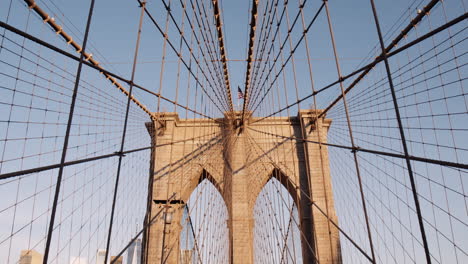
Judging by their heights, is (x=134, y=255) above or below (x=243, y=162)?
below

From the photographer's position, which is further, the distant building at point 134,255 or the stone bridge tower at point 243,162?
the distant building at point 134,255

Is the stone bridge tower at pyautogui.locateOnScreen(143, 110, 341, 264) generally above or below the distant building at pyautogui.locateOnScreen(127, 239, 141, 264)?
above

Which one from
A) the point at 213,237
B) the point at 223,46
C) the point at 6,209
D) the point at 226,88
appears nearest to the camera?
the point at 6,209

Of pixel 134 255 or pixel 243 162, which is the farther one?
pixel 134 255

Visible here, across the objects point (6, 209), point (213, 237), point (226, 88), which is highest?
point (226, 88)

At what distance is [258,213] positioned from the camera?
505 inches

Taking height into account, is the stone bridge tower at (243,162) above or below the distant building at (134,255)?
above

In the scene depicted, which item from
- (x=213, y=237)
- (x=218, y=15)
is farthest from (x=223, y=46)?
(x=213, y=237)

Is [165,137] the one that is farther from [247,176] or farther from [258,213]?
[258,213]

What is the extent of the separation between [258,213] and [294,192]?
1629 millimetres

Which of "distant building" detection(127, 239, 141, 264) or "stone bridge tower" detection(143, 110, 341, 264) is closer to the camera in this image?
"stone bridge tower" detection(143, 110, 341, 264)

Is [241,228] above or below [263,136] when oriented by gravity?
below

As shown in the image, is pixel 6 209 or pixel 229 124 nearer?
pixel 6 209

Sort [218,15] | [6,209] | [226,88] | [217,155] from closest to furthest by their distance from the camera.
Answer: [6,209] < [218,15] < [226,88] < [217,155]
